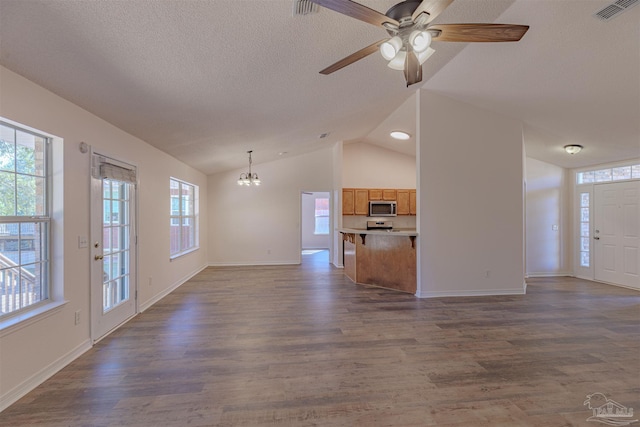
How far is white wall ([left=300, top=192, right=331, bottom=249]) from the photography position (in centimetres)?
1119

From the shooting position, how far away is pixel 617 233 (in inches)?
208

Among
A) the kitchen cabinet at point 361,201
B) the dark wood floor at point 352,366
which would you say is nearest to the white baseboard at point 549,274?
the dark wood floor at point 352,366

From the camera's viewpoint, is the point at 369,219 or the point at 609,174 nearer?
the point at 609,174

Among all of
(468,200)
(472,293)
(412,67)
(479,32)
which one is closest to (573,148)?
(468,200)

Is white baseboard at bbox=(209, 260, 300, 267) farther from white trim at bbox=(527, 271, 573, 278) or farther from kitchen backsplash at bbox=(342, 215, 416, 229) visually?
white trim at bbox=(527, 271, 573, 278)

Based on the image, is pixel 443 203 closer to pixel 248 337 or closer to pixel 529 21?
pixel 529 21

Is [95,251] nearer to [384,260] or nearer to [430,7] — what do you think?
[430,7]

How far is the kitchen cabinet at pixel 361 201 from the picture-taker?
24.9 ft

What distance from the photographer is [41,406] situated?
1.98 metres

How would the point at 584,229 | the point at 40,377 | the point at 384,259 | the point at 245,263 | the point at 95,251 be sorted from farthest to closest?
the point at 245,263 < the point at 584,229 < the point at 384,259 < the point at 95,251 < the point at 40,377

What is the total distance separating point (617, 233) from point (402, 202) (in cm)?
411

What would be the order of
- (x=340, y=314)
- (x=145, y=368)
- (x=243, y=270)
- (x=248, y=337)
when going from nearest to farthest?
(x=145, y=368), (x=248, y=337), (x=340, y=314), (x=243, y=270)

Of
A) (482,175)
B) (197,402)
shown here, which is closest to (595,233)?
(482,175)

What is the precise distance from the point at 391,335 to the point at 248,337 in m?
1.54
